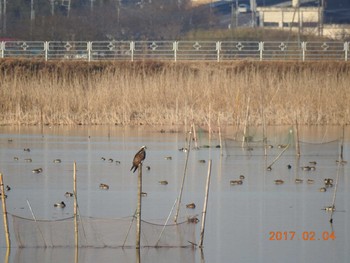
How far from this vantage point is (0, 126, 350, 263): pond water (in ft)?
38.4

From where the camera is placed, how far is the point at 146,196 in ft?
50.1

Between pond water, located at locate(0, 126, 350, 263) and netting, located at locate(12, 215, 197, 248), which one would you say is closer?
pond water, located at locate(0, 126, 350, 263)

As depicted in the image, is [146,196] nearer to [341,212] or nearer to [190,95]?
[341,212]

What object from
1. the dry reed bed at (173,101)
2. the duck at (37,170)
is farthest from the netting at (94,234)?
the dry reed bed at (173,101)

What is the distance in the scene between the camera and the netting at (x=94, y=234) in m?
11.9

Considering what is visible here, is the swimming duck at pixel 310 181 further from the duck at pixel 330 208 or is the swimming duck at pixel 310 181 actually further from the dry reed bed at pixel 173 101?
the dry reed bed at pixel 173 101
